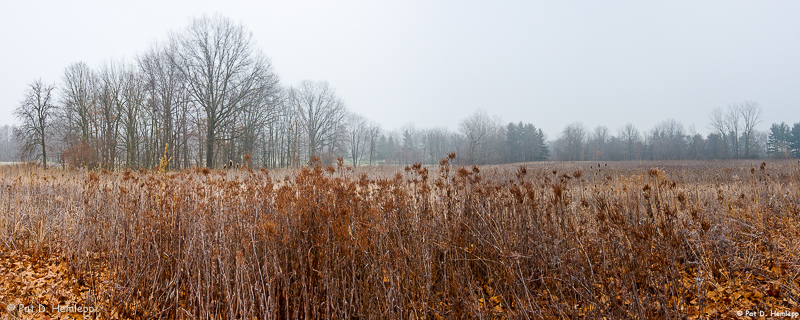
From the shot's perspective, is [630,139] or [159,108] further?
[630,139]

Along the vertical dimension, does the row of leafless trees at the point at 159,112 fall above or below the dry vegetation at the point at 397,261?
above

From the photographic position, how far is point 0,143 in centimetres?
6050

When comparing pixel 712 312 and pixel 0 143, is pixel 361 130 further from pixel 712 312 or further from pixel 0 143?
pixel 0 143

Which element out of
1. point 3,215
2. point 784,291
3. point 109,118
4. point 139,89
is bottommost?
point 784,291

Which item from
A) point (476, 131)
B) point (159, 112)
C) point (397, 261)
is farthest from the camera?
point (476, 131)

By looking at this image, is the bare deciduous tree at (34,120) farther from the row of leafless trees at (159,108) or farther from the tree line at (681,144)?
the tree line at (681,144)


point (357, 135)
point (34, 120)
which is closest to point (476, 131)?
point (357, 135)

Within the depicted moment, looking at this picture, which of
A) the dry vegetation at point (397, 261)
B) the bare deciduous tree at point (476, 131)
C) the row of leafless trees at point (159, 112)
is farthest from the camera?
the bare deciduous tree at point (476, 131)

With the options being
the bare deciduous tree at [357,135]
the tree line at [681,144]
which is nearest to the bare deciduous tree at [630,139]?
the tree line at [681,144]

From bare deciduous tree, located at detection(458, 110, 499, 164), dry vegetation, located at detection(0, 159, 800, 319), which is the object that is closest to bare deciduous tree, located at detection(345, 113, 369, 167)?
bare deciduous tree, located at detection(458, 110, 499, 164)

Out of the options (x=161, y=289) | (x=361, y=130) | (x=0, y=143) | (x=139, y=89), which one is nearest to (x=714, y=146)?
(x=361, y=130)

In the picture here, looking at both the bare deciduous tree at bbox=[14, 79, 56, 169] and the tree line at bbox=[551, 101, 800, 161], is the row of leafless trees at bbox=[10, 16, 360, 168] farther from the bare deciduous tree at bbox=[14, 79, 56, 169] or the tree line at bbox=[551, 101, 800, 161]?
the tree line at bbox=[551, 101, 800, 161]

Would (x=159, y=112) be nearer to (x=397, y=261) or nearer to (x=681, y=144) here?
(x=397, y=261)

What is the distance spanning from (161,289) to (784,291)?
526 cm
